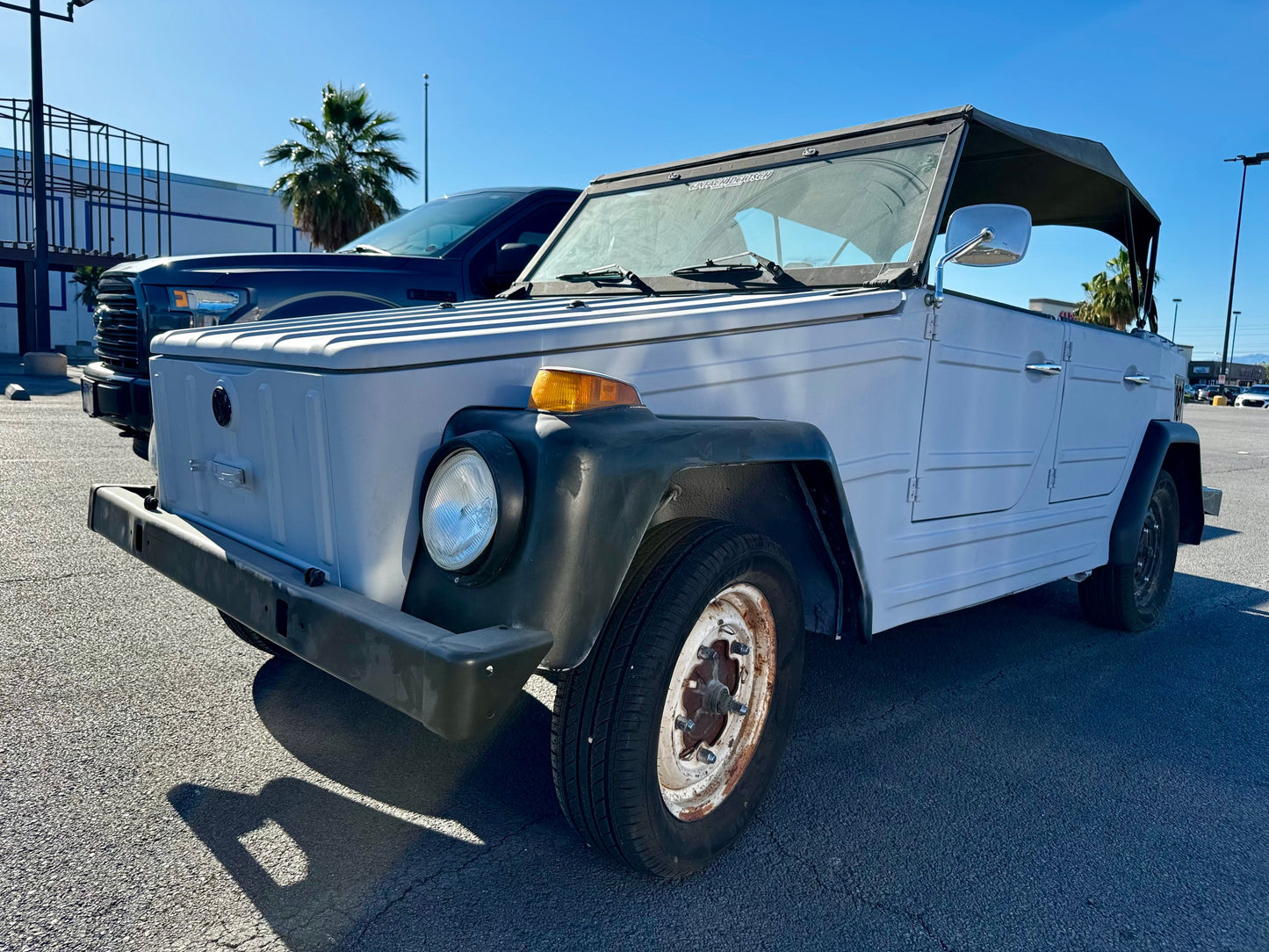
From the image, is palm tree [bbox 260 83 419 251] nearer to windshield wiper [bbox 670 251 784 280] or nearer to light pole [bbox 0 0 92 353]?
light pole [bbox 0 0 92 353]

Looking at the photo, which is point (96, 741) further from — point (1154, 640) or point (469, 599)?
point (1154, 640)

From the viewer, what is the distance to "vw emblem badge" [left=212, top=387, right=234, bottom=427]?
8.12 feet

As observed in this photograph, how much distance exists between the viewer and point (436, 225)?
6.33 metres

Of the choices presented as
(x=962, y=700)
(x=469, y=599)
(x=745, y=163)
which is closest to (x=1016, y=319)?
(x=745, y=163)

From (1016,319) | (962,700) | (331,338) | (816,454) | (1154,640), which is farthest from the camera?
(1154,640)

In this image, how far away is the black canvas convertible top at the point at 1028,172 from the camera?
10.8 ft

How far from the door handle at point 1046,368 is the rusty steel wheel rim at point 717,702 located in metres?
1.67

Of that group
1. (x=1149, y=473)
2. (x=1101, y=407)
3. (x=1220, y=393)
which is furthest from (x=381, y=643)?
(x=1220, y=393)

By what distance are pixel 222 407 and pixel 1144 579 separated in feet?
14.7

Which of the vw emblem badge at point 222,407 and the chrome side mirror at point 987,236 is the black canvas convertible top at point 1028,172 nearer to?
the chrome side mirror at point 987,236

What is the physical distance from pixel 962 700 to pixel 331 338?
8.98 ft

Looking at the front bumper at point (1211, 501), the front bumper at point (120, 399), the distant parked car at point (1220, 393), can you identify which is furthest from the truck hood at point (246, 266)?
the distant parked car at point (1220, 393)

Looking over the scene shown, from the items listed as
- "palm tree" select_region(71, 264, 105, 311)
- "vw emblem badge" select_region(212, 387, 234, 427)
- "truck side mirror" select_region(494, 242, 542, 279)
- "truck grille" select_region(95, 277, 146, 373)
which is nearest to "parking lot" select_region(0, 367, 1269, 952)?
"vw emblem badge" select_region(212, 387, 234, 427)

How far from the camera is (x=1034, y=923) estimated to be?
88.0 inches
